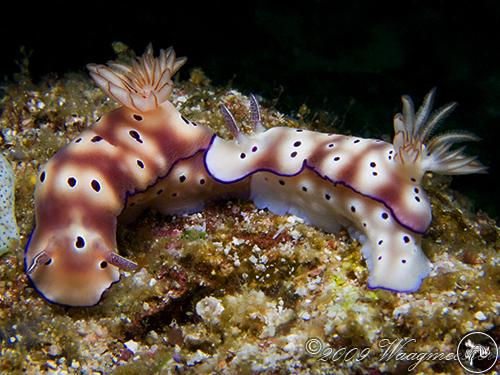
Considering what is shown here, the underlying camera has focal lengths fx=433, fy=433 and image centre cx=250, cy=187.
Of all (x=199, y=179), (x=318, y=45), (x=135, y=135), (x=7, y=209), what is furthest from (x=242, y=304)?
(x=318, y=45)

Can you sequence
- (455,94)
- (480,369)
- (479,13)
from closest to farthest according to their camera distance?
(480,369), (479,13), (455,94)

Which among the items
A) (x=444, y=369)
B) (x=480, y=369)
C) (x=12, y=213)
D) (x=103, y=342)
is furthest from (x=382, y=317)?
(x=12, y=213)

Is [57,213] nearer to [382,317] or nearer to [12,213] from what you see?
[12,213]

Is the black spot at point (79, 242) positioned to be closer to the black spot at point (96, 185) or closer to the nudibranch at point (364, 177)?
the black spot at point (96, 185)

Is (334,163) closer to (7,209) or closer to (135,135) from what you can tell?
(135,135)

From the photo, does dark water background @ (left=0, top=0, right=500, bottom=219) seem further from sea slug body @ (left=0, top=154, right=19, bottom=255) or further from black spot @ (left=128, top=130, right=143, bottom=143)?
sea slug body @ (left=0, top=154, right=19, bottom=255)

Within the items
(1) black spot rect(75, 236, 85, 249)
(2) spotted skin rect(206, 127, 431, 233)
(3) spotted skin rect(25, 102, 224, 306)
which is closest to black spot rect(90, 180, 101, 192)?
(3) spotted skin rect(25, 102, 224, 306)
